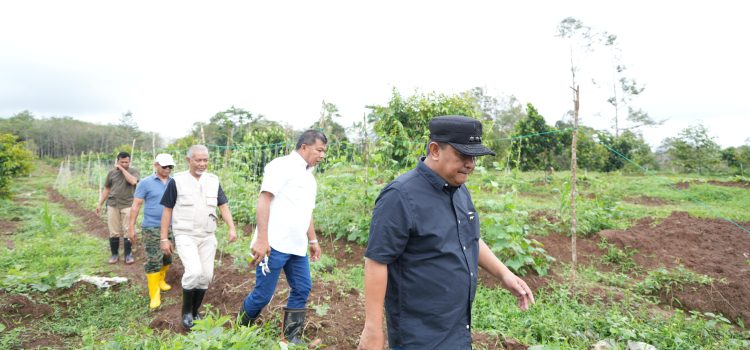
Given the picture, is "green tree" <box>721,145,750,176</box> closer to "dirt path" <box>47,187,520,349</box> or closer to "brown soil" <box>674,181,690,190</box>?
"brown soil" <box>674,181,690,190</box>

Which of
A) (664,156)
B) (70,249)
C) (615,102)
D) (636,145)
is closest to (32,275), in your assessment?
(70,249)

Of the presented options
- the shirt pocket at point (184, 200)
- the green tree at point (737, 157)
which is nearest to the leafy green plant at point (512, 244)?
the shirt pocket at point (184, 200)

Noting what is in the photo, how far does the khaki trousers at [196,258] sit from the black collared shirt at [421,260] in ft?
8.32

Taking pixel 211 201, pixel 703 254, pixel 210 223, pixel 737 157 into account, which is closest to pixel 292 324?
pixel 210 223

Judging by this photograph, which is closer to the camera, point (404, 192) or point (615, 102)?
point (404, 192)

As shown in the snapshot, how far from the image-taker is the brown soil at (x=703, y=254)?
4582 mm

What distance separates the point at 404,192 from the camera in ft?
5.73

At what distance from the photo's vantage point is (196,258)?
3840 mm

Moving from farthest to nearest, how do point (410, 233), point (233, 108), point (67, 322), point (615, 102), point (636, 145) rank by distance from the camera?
point (615, 102) → point (636, 145) → point (233, 108) → point (67, 322) → point (410, 233)

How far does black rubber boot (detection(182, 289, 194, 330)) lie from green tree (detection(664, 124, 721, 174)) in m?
25.7

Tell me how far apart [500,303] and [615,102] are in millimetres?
32020

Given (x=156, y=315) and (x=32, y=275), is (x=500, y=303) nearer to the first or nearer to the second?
(x=156, y=315)

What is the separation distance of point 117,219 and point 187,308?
143 inches

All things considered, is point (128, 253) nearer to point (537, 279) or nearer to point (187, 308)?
point (187, 308)
